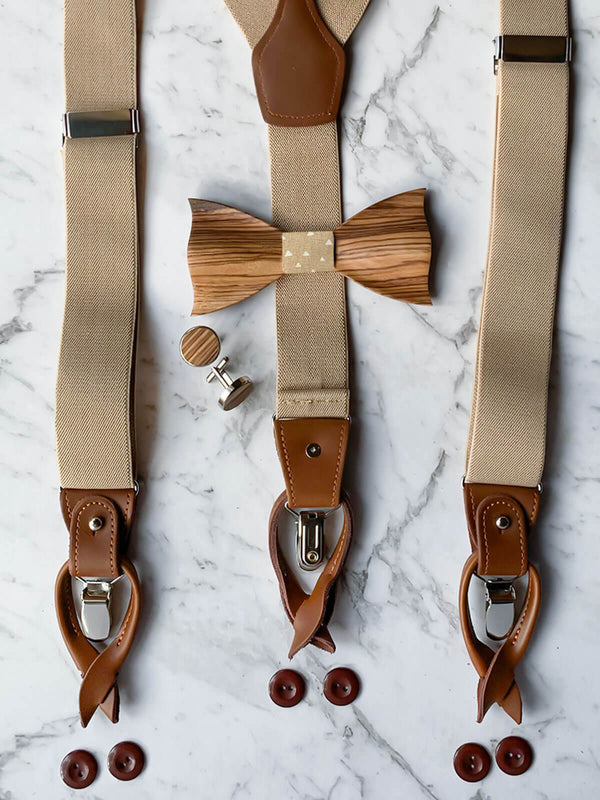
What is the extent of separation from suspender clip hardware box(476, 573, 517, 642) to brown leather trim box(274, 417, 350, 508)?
32 centimetres

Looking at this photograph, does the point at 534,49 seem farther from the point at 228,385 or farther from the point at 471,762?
the point at 471,762

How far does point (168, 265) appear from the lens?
53.9 inches

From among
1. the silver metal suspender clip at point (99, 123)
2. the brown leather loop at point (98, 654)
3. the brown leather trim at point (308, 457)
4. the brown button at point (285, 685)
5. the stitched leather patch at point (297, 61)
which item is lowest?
the brown button at point (285, 685)

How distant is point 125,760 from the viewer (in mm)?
1401

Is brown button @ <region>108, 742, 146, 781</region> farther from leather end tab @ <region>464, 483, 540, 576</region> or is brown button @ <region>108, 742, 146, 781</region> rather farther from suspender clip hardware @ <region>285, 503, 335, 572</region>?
leather end tab @ <region>464, 483, 540, 576</region>

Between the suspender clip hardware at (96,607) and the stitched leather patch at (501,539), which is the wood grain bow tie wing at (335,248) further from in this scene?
the suspender clip hardware at (96,607)

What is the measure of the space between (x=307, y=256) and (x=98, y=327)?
38cm

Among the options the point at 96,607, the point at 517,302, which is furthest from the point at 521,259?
the point at 96,607

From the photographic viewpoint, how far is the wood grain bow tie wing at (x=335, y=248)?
131 centimetres

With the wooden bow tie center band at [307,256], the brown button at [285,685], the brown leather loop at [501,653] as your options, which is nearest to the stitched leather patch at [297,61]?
the wooden bow tie center band at [307,256]

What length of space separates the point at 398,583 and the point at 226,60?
97cm

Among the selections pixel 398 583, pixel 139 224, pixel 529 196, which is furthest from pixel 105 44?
pixel 398 583

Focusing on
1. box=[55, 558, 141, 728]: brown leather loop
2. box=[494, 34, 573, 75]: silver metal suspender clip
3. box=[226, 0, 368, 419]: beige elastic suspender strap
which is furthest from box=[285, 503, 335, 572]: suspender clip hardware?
box=[494, 34, 573, 75]: silver metal suspender clip

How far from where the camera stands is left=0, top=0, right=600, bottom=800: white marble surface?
136 cm
